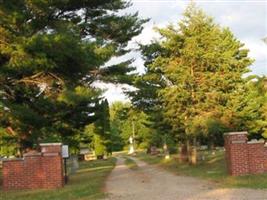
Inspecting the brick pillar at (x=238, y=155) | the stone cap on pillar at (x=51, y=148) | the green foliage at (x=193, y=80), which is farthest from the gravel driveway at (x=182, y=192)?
the green foliage at (x=193, y=80)

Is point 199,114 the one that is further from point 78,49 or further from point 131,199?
point 131,199

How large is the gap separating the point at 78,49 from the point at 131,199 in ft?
27.1

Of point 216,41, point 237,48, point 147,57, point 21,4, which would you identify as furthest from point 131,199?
point 237,48

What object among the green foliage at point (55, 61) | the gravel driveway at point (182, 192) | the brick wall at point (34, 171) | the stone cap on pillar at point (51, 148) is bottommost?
the gravel driveway at point (182, 192)

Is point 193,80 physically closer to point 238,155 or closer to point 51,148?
point 238,155

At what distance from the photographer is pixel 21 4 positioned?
2270cm

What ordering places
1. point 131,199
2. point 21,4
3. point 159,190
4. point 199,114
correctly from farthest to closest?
1. point 199,114
2. point 21,4
3. point 159,190
4. point 131,199

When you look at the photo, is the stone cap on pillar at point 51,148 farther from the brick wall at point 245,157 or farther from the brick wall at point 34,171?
the brick wall at point 245,157

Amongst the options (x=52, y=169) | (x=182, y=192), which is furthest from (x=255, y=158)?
(x=52, y=169)

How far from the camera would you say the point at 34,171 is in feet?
69.7

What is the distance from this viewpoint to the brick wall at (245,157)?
21.5 meters

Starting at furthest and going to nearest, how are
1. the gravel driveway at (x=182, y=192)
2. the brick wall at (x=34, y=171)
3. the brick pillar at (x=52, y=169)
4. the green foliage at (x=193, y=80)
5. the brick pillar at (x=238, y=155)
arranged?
the green foliage at (x=193, y=80) → the brick pillar at (x=238, y=155) → the brick pillar at (x=52, y=169) → the brick wall at (x=34, y=171) → the gravel driveway at (x=182, y=192)

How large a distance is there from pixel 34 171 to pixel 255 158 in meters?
8.76

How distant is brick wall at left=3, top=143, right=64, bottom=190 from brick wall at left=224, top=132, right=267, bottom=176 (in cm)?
689
